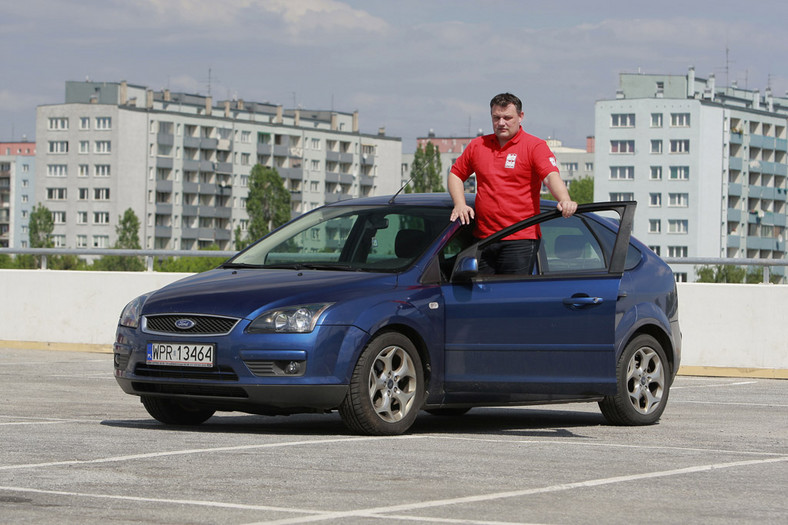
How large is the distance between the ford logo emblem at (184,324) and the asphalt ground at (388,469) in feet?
2.08

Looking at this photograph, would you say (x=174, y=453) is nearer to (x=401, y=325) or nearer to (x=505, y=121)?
(x=401, y=325)

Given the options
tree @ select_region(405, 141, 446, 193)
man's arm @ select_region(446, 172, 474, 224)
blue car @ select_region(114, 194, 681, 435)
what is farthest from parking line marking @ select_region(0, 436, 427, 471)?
tree @ select_region(405, 141, 446, 193)

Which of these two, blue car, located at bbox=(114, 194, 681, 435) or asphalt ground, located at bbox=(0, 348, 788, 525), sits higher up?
blue car, located at bbox=(114, 194, 681, 435)

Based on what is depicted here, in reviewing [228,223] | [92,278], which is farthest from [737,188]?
[92,278]

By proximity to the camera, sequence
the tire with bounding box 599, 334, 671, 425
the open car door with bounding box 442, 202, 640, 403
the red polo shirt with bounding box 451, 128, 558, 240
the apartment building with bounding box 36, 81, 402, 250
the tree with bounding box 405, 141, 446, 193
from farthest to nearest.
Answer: the apartment building with bounding box 36, 81, 402, 250 → the tree with bounding box 405, 141, 446, 193 → the tire with bounding box 599, 334, 671, 425 → the red polo shirt with bounding box 451, 128, 558, 240 → the open car door with bounding box 442, 202, 640, 403

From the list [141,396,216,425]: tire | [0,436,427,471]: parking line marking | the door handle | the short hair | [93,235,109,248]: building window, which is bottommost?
[0,436,427,471]: parking line marking

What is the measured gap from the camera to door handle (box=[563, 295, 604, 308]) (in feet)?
33.0

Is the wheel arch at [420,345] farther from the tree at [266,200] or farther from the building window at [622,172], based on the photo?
the building window at [622,172]

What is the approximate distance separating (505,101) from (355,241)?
138cm

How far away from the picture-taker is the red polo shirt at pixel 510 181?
33.3 feet

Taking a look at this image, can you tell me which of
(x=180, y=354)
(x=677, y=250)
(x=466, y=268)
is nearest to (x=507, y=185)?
(x=466, y=268)

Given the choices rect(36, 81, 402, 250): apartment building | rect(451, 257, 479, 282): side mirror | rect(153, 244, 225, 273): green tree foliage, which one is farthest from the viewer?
rect(36, 81, 402, 250): apartment building

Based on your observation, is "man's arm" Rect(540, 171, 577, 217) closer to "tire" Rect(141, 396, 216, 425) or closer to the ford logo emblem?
the ford logo emblem

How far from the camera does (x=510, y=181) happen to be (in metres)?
10.2
